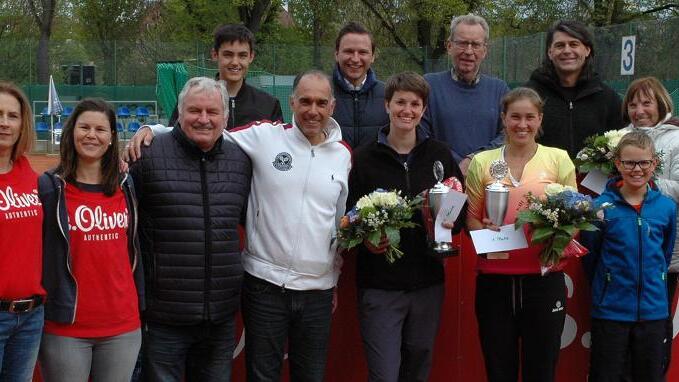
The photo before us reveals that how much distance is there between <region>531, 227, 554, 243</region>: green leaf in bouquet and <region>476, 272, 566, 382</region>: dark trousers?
11.7 inches

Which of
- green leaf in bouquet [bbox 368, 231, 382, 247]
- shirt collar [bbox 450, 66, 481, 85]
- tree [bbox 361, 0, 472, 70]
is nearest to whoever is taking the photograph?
green leaf in bouquet [bbox 368, 231, 382, 247]

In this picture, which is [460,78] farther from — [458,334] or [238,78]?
[458,334]

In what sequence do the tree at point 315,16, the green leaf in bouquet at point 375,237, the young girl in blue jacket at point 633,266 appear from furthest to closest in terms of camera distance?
the tree at point 315,16, the young girl in blue jacket at point 633,266, the green leaf in bouquet at point 375,237

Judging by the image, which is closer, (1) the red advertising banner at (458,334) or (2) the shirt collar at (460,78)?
(1) the red advertising banner at (458,334)

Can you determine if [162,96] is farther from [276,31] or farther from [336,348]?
[336,348]

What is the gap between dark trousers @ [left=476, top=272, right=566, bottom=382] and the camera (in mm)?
4465

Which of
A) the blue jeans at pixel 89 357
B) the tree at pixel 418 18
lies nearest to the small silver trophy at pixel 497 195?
the blue jeans at pixel 89 357

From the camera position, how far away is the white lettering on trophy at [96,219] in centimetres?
380

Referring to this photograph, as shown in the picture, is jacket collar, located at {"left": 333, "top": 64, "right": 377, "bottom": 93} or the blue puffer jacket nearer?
the blue puffer jacket

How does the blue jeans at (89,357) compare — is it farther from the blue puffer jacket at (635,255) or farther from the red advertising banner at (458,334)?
the blue puffer jacket at (635,255)

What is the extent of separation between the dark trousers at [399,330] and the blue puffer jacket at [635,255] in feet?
3.49

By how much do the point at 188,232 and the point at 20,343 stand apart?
3.18 feet

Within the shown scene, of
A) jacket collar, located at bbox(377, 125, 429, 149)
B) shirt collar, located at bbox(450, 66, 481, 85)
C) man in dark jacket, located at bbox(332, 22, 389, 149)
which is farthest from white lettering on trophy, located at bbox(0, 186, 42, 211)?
shirt collar, located at bbox(450, 66, 481, 85)

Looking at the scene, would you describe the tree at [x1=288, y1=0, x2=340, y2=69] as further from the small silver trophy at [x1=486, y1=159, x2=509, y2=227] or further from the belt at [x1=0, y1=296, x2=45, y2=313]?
the belt at [x1=0, y1=296, x2=45, y2=313]
